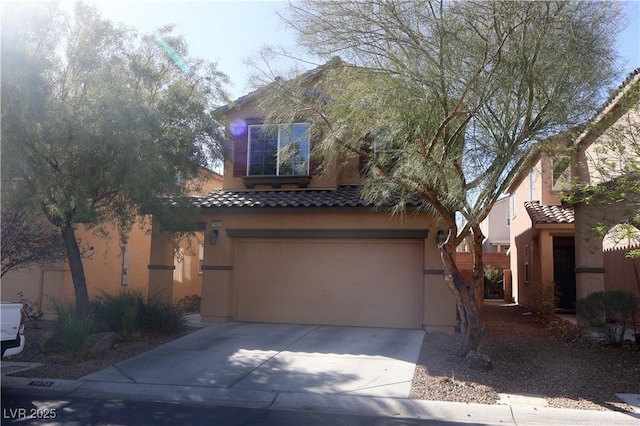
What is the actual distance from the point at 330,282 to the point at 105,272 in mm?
7114

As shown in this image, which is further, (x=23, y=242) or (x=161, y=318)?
(x=161, y=318)

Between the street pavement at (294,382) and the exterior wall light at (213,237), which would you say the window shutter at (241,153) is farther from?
the street pavement at (294,382)

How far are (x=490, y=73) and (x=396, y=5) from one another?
191cm

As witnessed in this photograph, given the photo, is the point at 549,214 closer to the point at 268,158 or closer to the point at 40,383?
the point at 268,158

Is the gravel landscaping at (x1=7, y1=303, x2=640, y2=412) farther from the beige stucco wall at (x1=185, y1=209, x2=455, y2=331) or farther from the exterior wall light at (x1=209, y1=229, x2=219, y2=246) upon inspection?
the exterior wall light at (x1=209, y1=229, x2=219, y2=246)

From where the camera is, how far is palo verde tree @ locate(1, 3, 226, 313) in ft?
31.3

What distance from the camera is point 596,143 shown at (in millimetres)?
9844

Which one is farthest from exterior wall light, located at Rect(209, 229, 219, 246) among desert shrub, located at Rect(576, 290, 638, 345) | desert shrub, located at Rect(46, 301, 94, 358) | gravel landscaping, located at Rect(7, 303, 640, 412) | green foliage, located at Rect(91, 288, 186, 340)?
desert shrub, located at Rect(576, 290, 638, 345)

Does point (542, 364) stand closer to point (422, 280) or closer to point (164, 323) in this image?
point (422, 280)

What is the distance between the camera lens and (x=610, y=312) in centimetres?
1092

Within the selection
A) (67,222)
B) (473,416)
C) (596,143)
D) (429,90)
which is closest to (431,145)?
(429,90)

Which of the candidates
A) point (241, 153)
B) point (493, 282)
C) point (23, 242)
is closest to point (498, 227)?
point (493, 282)

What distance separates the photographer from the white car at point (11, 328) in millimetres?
8148

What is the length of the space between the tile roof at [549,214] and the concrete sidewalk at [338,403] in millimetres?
9612
